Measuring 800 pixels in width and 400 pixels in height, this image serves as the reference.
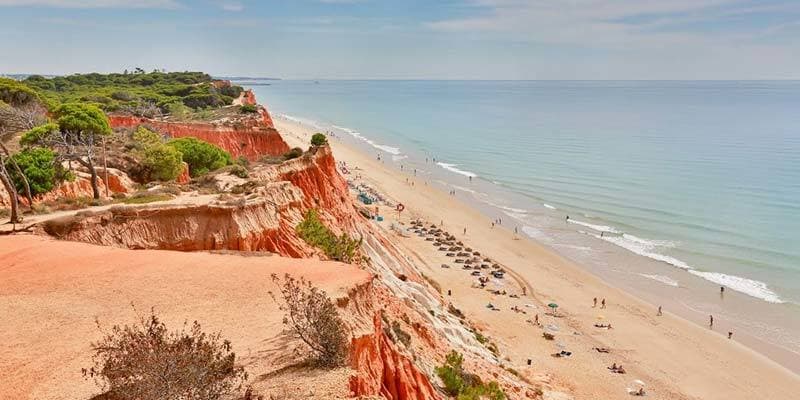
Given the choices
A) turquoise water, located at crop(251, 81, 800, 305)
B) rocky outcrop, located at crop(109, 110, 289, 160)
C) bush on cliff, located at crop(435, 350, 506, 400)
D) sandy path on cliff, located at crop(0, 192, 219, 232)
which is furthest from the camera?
rocky outcrop, located at crop(109, 110, 289, 160)

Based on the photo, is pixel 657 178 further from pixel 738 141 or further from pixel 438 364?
pixel 438 364

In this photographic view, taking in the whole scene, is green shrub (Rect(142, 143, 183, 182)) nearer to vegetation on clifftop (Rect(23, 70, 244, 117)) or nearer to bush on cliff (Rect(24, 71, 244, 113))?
vegetation on clifftop (Rect(23, 70, 244, 117))

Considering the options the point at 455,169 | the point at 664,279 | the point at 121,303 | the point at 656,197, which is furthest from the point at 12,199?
the point at 455,169

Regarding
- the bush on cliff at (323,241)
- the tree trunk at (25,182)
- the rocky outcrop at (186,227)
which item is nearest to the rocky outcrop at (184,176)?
the tree trunk at (25,182)

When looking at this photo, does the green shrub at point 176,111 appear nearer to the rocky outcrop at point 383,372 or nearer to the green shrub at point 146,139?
the green shrub at point 146,139

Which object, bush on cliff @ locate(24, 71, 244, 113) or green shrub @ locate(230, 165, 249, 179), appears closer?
green shrub @ locate(230, 165, 249, 179)

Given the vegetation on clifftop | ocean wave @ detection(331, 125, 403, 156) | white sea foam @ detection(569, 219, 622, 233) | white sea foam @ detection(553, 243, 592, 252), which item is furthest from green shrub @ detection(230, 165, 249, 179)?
ocean wave @ detection(331, 125, 403, 156)
